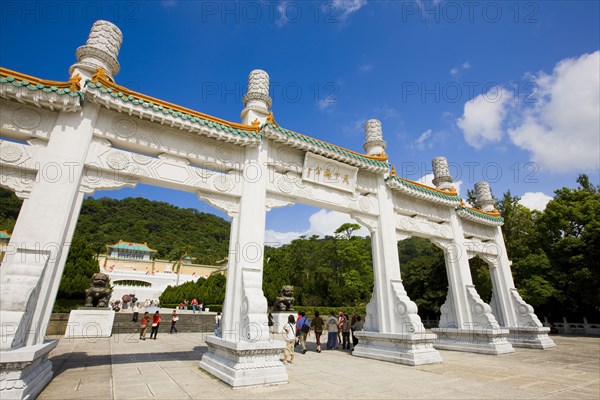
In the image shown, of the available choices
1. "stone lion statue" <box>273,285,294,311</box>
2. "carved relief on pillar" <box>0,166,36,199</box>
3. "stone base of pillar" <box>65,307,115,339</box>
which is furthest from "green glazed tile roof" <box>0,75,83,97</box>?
"stone lion statue" <box>273,285,294,311</box>

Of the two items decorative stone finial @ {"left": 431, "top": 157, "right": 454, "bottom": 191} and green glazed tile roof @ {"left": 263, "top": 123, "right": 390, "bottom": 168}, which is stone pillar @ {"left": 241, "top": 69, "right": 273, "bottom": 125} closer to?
green glazed tile roof @ {"left": 263, "top": 123, "right": 390, "bottom": 168}

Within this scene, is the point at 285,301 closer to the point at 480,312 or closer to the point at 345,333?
the point at 345,333

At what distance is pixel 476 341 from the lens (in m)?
10.2

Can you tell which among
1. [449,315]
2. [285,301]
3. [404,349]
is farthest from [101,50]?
[285,301]

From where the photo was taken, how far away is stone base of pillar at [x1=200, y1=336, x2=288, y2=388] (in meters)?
5.36

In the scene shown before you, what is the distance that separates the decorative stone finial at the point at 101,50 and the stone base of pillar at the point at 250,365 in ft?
21.6

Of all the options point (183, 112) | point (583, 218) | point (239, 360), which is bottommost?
point (239, 360)

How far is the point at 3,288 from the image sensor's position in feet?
14.8

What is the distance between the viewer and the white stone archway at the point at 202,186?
16.7 feet

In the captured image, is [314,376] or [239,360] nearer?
[239,360]

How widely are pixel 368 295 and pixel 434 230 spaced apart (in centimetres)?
2160

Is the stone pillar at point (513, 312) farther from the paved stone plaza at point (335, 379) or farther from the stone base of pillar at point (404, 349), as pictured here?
the stone base of pillar at point (404, 349)

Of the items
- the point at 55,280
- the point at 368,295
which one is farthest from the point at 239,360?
the point at 368,295

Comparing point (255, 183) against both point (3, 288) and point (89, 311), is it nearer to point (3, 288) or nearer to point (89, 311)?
point (3, 288)
